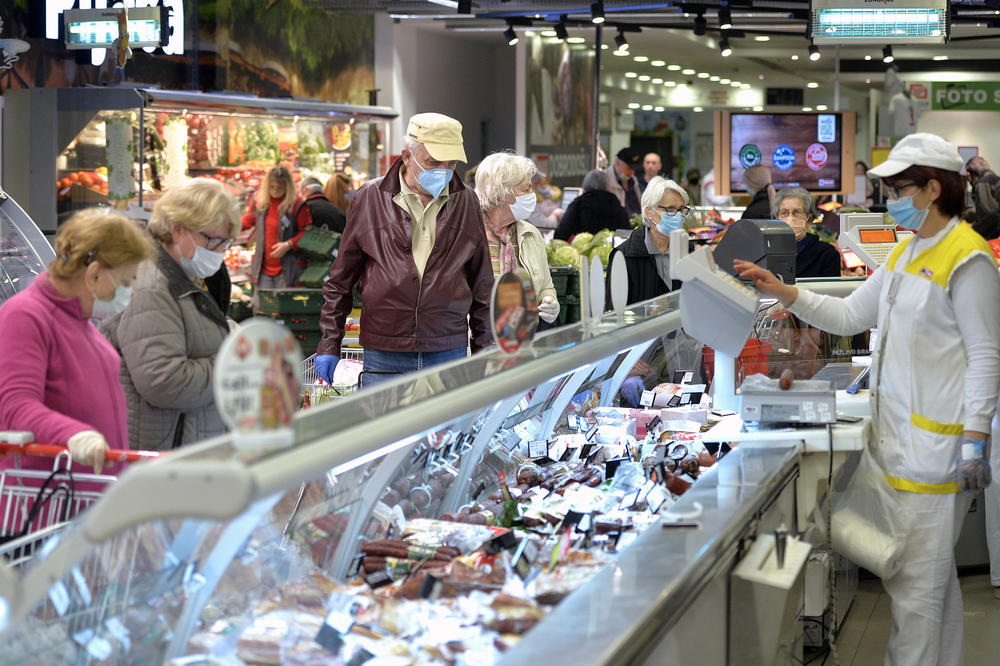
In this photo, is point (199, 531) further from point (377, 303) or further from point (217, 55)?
point (217, 55)

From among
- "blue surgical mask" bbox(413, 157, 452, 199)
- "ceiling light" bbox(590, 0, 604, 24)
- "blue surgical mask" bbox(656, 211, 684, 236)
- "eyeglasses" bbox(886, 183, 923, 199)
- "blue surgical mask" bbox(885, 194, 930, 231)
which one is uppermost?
"ceiling light" bbox(590, 0, 604, 24)

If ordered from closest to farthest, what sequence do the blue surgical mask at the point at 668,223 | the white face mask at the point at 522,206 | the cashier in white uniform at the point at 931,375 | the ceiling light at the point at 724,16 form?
1. the cashier in white uniform at the point at 931,375
2. the white face mask at the point at 522,206
3. the blue surgical mask at the point at 668,223
4. the ceiling light at the point at 724,16

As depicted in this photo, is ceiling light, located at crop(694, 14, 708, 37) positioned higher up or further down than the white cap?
higher up

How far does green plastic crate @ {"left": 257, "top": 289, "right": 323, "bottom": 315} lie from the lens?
8055 mm

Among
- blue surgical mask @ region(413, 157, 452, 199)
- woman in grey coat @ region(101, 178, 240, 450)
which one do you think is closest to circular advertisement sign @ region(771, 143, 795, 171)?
blue surgical mask @ region(413, 157, 452, 199)

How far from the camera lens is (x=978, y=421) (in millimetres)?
3406

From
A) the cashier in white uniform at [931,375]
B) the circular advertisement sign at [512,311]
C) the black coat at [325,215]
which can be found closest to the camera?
the circular advertisement sign at [512,311]

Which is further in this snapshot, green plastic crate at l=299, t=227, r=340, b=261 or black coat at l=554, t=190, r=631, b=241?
black coat at l=554, t=190, r=631, b=241

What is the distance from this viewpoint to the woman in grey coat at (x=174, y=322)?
3539 millimetres

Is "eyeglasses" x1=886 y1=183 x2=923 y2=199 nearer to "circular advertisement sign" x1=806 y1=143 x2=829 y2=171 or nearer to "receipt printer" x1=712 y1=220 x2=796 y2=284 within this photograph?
"receipt printer" x1=712 y1=220 x2=796 y2=284

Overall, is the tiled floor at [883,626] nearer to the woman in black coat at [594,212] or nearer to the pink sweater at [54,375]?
the pink sweater at [54,375]

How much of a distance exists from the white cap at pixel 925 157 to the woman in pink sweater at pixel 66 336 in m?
2.13

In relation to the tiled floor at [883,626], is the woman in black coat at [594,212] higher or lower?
higher

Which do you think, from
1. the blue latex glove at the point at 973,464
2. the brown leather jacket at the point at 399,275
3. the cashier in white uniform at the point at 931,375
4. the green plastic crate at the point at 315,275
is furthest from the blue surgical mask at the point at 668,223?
the green plastic crate at the point at 315,275
